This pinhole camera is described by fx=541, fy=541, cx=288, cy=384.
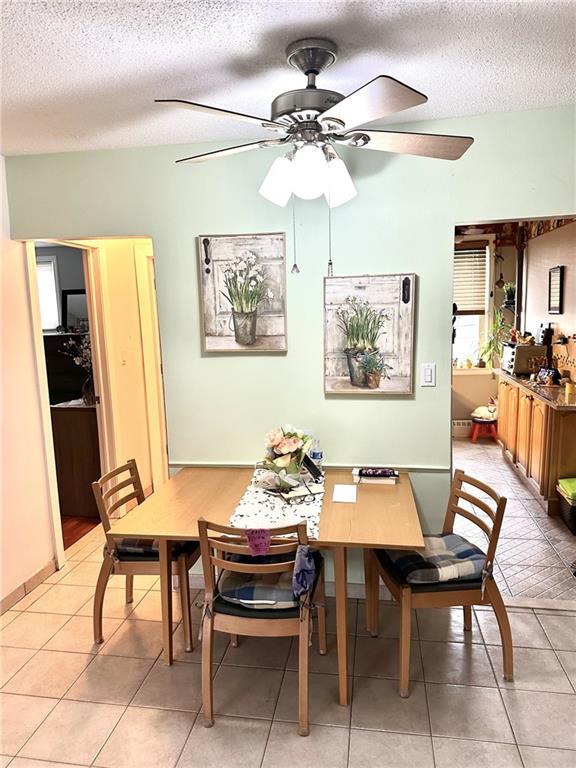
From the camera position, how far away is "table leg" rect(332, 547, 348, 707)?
215cm

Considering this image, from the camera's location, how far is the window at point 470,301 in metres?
6.45

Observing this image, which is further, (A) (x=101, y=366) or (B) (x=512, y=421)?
(B) (x=512, y=421)

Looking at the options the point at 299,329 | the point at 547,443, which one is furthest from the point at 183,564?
the point at 547,443

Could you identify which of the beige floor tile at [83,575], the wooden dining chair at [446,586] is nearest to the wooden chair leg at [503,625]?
the wooden dining chair at [446,586]

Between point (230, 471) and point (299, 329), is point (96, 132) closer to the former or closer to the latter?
point (299, 329)

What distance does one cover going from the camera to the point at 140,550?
2.58 m

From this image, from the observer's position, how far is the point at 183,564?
8.45ft

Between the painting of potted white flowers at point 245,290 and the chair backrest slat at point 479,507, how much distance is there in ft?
3.66

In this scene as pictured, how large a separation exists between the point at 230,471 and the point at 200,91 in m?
1.83

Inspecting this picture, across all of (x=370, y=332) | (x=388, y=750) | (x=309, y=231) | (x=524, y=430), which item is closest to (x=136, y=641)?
(x=388, y=750)

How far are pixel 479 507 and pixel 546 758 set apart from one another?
91 centimetres

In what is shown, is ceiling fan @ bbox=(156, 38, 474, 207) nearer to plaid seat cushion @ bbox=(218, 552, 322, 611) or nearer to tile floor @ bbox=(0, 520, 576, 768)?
plaid seat cushion @ bbox=(218, 552, 322, 611)

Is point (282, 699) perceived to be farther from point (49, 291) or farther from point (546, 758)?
point (49, 291)

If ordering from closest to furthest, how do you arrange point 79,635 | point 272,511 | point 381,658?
point 272,511
point 381,658
point 79,635
